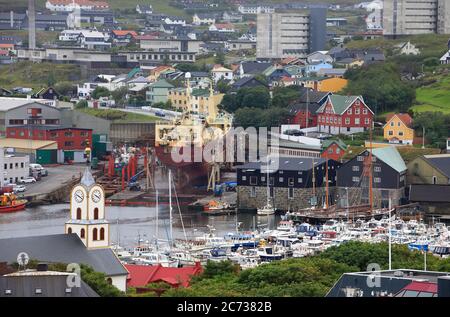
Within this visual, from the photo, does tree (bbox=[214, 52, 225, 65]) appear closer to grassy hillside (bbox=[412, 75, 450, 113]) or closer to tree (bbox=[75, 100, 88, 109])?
tree (bbox=[75, 100, 88, 109])

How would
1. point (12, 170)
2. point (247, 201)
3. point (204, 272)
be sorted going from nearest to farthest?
point (204, 272) < point (247, 201) < point (12, 170)

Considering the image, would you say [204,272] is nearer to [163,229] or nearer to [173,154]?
[163,229]

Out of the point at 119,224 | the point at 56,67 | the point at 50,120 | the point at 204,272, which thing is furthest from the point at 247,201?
the point at 56,67

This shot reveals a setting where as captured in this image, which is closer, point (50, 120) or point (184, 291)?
point (184, 291)

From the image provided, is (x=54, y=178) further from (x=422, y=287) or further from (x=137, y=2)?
(x=137, y=2)

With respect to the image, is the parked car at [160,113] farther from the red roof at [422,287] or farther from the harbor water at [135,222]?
the red roof at [422,287]

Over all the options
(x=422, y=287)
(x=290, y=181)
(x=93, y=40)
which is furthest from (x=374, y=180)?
(x=93, y=40)

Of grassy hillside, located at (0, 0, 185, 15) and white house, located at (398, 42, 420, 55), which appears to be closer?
white house, located at (398, 42, 420, 55)

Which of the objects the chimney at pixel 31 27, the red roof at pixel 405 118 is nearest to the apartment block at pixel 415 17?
the chimney at pixel 31 27

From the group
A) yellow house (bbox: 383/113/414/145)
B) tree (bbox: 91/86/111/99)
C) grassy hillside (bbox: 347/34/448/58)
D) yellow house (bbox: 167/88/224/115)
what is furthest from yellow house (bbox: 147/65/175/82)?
yellow house (bbox: 383/113/414/145)
